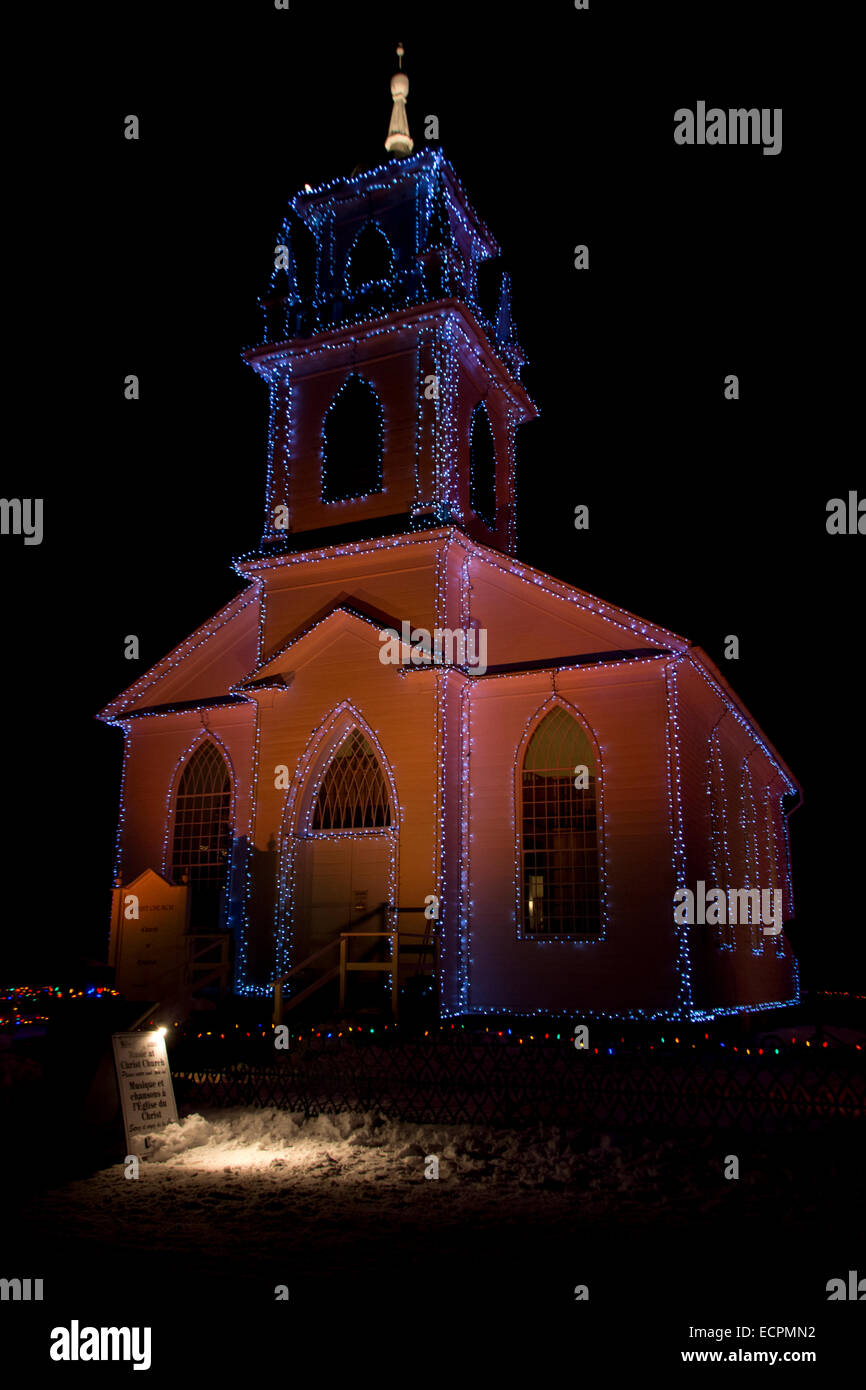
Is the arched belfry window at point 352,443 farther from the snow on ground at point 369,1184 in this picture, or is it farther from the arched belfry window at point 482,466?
the snow on ground at point 369,1184

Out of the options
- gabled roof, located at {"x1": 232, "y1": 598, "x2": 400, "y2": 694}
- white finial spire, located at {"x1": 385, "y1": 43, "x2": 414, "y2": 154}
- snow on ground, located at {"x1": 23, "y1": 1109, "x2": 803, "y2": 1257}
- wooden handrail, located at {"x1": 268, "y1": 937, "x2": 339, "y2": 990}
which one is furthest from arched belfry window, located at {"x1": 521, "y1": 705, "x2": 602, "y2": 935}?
white finial spire, located at {"x1": 385, "y1": 43, "x2": 414, "y2": 154}

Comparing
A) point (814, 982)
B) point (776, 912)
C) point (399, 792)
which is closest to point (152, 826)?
point (399, 792)

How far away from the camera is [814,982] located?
17031mm

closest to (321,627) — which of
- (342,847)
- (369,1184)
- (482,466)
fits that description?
(342,847)

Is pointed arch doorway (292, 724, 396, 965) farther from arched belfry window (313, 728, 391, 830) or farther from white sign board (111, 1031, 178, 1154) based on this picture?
white sign board (111, 1031, 178, 1154)

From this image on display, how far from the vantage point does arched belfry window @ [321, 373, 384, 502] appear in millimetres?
19781

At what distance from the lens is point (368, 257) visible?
21.0 metres

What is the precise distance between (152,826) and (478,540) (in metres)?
8.76

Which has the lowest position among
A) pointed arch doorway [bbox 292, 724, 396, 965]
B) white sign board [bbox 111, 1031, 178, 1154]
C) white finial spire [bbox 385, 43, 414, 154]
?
white sign board [bbox 111, 1031, 178, 1154]

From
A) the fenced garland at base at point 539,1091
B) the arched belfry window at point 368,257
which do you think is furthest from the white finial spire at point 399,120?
the fenced garland at base at point 539,1091

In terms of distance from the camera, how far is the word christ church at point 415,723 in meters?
16.2

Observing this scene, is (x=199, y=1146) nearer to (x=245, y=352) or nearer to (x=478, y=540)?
(x=478, y=540)

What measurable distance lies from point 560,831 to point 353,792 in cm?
379

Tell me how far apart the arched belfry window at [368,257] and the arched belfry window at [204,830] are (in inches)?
392
